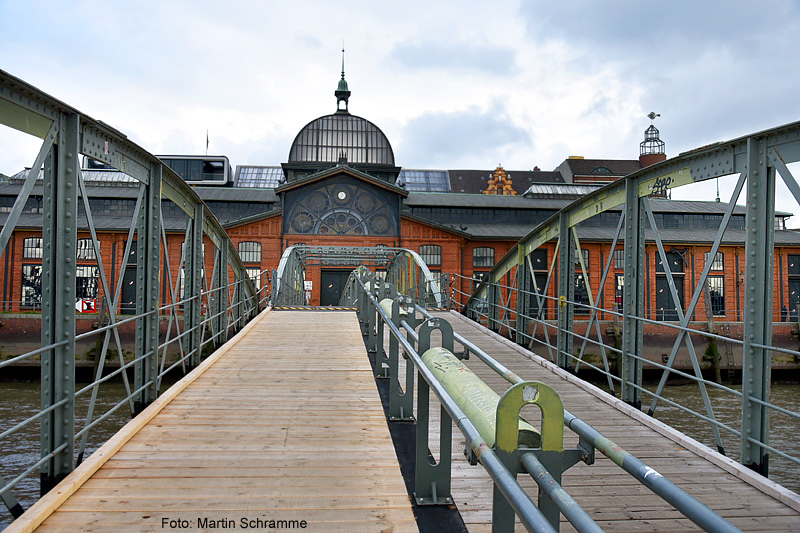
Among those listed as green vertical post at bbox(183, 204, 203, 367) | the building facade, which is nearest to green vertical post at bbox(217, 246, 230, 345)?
green vertical post at bbox(183, 204, 203, 367)

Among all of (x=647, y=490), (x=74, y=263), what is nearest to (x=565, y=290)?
(x=647, y=490)

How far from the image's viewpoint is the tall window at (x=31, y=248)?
2903 cm

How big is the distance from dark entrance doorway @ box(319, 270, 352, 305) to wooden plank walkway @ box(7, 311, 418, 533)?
24623 millimetres

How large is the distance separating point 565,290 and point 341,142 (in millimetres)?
30482

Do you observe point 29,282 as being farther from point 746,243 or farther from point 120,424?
point 746,243

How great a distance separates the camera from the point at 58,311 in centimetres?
401

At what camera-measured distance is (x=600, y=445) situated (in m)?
1.96

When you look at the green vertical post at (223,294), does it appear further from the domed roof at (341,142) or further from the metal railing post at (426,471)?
the domed roof at (341,142)

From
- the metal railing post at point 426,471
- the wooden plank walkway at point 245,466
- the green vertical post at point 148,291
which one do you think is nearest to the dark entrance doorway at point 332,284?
the wooden plank walkway at point 245,466

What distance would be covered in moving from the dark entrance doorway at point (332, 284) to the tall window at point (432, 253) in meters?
4.35

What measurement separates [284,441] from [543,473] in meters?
3.19

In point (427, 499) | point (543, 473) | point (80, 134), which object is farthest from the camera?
point (80, 134)

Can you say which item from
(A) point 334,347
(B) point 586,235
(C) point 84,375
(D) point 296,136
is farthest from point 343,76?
(A) point 334,347

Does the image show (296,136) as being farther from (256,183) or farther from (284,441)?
(284,441)
